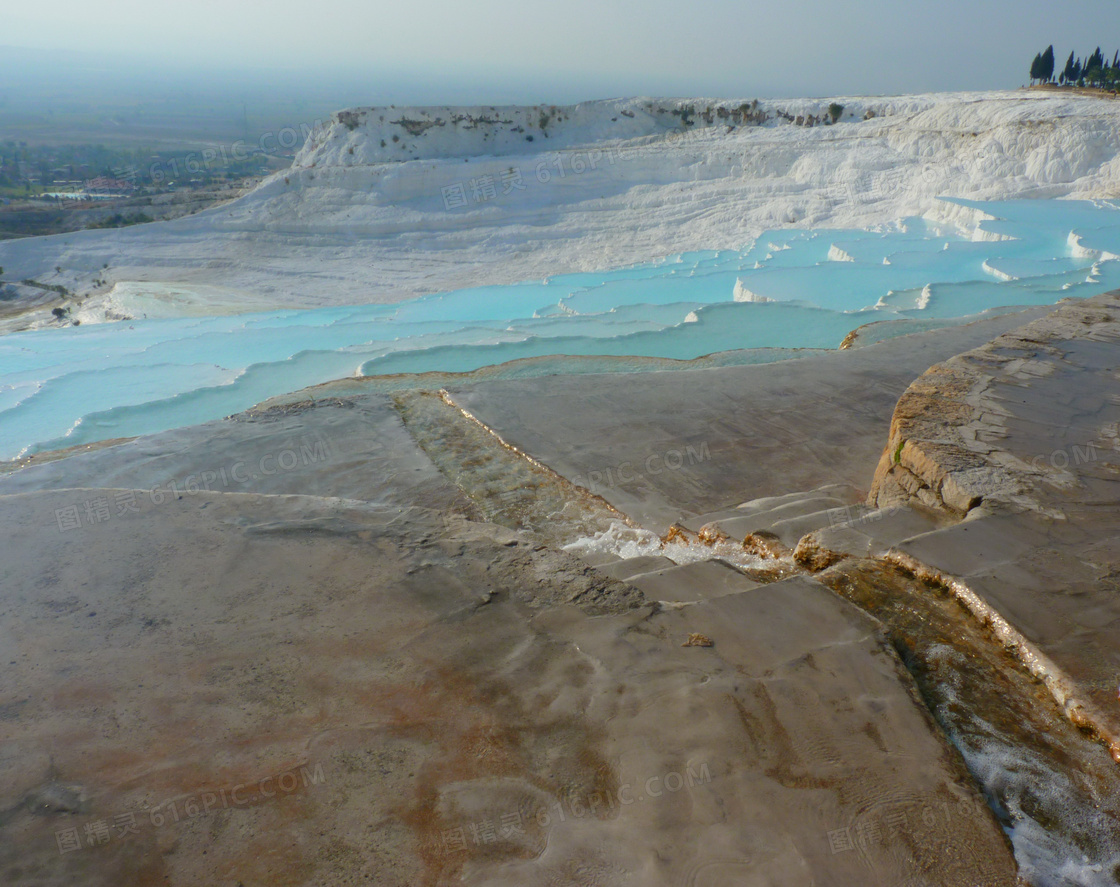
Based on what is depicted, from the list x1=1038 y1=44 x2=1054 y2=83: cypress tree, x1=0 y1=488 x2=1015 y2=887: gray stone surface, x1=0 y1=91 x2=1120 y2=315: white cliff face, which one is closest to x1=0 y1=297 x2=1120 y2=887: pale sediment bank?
x1=0 y1=488 x2=1015 y2=887: gray stone surface

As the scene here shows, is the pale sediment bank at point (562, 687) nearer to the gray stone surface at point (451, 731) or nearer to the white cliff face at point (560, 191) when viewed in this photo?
the gray stone surface at point (451, 731)

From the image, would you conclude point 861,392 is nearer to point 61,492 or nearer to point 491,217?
point 61,492

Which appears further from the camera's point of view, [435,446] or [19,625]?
[435,446]

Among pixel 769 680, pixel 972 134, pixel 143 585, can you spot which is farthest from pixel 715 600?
pixel 972 134

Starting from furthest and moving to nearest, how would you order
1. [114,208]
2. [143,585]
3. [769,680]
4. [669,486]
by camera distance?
[114,208]
[669,486]
[143,585]
[769,680]

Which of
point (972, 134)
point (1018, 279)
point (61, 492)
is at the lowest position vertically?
point (1018, 279)

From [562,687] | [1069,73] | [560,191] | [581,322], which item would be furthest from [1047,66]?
[562,687]

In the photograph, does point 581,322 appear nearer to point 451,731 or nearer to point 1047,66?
point 451,731
